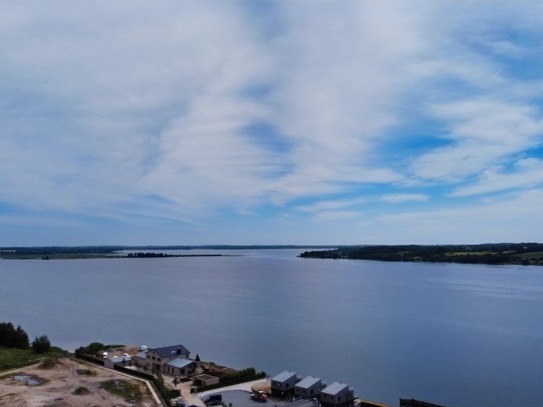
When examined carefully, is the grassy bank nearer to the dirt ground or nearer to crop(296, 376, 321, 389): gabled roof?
the dirt ground

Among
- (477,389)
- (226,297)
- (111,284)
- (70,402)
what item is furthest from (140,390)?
(111,284)

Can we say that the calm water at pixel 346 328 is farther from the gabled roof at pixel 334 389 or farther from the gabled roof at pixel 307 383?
the gabled roof at pixel 307 383

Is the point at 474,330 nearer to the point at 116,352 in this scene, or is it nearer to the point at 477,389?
the point at 477,389

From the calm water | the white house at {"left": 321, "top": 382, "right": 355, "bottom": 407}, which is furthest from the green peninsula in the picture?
the white house at {"left": 321, "top": 382, "right": 355, "bottom": 407}

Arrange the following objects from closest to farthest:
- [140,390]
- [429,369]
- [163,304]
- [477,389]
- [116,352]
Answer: [140,390], [477,389], [429,369], [116,352], [163,304]

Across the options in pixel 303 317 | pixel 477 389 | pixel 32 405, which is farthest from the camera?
pixel 303 317

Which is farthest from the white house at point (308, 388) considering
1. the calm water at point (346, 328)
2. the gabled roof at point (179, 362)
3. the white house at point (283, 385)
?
the gabled roof at point (179, 362)

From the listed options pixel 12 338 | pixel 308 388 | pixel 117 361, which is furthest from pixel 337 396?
pixel 12 338
